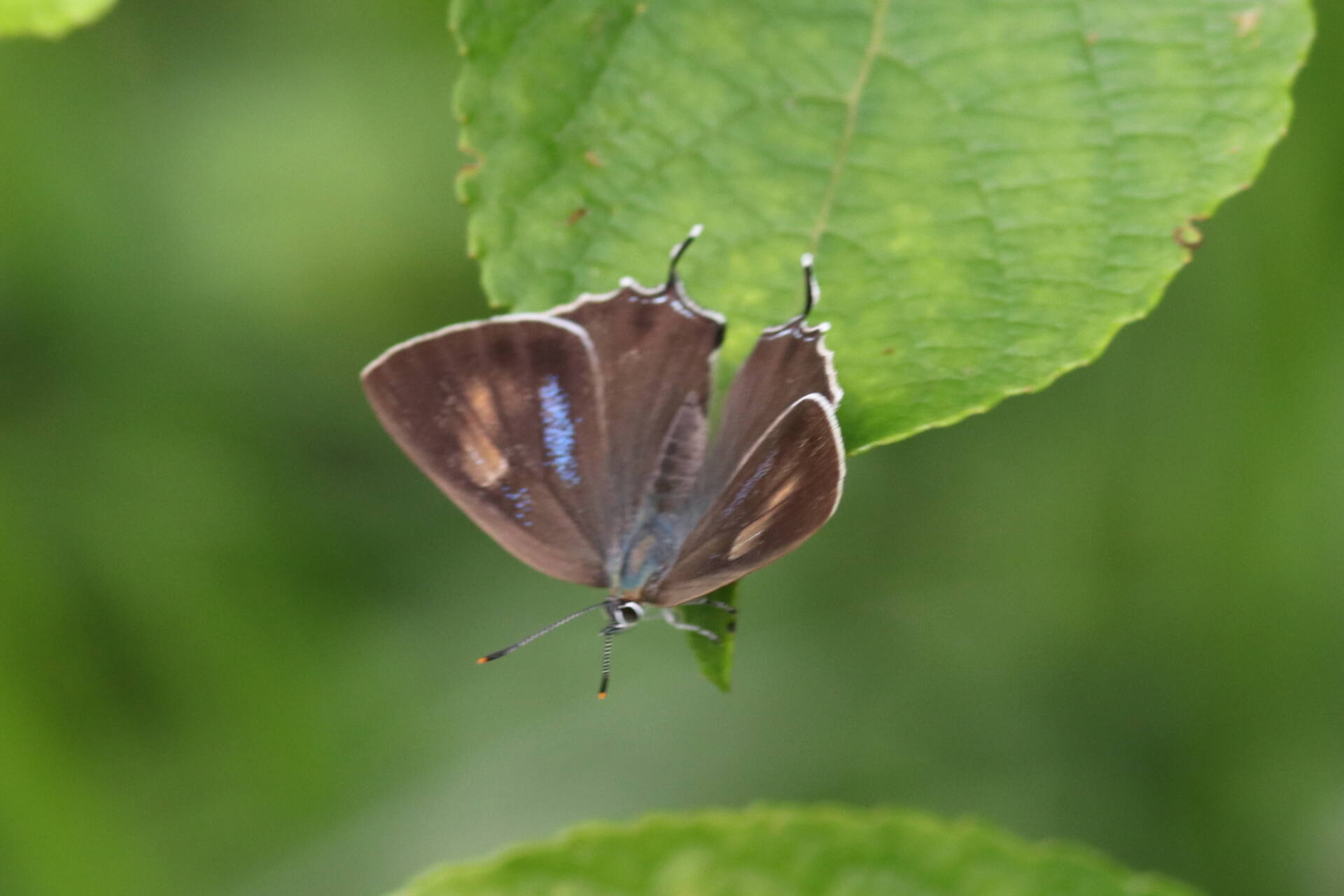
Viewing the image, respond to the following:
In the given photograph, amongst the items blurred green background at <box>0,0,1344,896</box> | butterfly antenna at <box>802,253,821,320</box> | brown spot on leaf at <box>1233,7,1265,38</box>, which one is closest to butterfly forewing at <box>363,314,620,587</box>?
butterfly antenna at <box>802,253,821,320</box>

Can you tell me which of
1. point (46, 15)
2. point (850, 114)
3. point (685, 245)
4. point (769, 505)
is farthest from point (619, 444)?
point (46, 15)

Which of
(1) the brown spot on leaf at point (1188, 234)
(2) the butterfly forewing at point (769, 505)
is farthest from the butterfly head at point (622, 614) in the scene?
(1) the brown spot on leaf at point (1188, 234)

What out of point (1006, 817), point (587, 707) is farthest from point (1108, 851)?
point (587, 707)

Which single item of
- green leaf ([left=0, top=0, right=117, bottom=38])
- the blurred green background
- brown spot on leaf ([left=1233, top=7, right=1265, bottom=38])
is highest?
green leaf ([left=0, top=0, right=117, bottom=38])

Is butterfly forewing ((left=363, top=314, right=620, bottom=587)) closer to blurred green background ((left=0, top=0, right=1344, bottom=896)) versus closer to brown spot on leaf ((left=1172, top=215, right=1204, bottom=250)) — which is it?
brown spot on leaf ((left=1172, top=215, right=1204, bottom=250))

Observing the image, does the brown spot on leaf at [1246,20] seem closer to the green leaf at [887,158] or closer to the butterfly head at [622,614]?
the green leaf at [887,158]

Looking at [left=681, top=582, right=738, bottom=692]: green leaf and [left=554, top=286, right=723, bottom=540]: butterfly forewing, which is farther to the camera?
[left=554, top=286, right=723, bottom=540]: butterfly forewing

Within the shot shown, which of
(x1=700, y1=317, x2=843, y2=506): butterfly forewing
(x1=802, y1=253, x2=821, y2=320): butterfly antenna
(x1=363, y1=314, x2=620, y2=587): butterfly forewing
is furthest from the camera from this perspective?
(x1=363, y1=314, x2=620, y2=587): butterfly forewing

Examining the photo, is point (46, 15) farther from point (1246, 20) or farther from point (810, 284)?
point (1246, 20)
